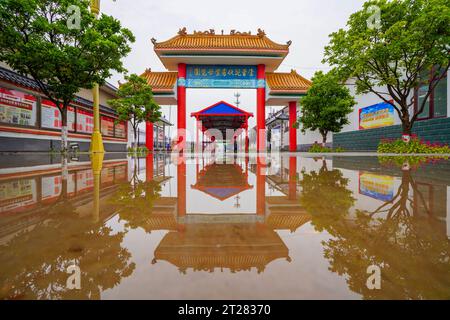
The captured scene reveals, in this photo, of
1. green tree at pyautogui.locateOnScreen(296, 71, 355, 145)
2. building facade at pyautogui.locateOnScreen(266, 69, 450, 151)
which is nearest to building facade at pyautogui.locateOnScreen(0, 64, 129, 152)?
green tree at pyautogui.locateOnScreen(296, 71, 355, 145)

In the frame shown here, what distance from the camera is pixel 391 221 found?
4.31ft

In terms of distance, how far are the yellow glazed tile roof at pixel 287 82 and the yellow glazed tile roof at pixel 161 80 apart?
707 cm

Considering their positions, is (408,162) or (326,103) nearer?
(408,162)

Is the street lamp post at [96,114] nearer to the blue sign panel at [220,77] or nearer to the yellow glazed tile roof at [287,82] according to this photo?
the blue sign panel at [220,77]

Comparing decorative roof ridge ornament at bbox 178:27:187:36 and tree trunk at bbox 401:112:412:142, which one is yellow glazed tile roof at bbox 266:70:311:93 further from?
tree trunk at bbox 401:112:412:142

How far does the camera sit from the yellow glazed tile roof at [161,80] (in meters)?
17.8

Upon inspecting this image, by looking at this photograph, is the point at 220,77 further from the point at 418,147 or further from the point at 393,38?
the point at 418,147

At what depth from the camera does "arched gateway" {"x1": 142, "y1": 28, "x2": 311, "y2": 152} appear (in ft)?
56.1

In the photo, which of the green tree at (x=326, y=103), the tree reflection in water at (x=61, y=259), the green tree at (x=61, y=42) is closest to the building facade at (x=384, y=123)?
the green tree at (x=326, y=103)

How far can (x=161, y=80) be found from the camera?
18.7 metres

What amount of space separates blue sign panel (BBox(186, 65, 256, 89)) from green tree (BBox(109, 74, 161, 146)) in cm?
354

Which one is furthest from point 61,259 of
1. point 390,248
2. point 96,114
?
point 96,114

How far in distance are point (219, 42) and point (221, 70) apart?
7.45 ft
